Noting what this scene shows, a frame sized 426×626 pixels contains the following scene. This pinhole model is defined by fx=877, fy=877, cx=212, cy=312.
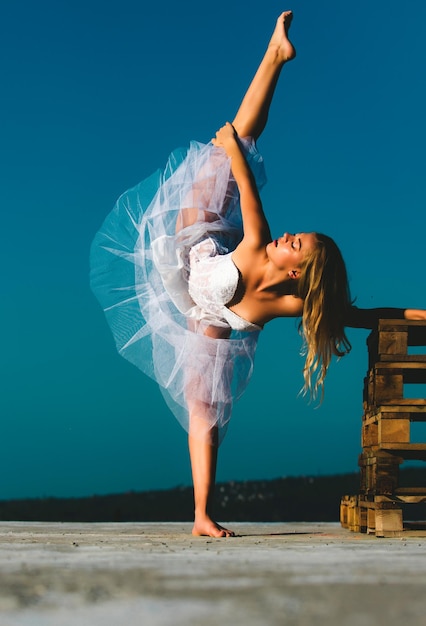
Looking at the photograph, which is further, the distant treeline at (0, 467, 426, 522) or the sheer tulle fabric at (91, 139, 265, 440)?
the distant treeline at (0, 467, 426, 522)

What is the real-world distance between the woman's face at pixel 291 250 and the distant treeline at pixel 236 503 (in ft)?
16.6

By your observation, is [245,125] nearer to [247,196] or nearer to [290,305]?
[247,196]

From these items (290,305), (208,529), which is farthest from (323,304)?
(208,529)

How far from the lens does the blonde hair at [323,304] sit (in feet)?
15.7

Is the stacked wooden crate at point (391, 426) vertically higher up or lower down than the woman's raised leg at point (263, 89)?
lower down

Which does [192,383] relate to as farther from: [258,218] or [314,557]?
[314,557]

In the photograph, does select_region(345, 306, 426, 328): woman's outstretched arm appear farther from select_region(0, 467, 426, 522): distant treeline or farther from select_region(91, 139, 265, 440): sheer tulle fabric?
select_region(0, 467, 426, 522): distant treeline

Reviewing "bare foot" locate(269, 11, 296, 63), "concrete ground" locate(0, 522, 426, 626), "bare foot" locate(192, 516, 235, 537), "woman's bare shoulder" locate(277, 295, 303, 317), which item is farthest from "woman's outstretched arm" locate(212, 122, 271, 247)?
"concrete ground" locate(0, 522, 426, 626)

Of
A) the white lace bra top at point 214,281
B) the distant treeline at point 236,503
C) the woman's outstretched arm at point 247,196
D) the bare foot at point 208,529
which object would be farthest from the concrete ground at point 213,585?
the distant treeline at point 236,503

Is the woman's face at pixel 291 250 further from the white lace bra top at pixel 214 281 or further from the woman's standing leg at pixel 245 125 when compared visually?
the woman's standing leg at pixel 245 125

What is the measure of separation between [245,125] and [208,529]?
2.39m

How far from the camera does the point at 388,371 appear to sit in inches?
194

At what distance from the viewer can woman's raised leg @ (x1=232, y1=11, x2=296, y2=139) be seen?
5320 mm

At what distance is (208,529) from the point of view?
483 centimetres
